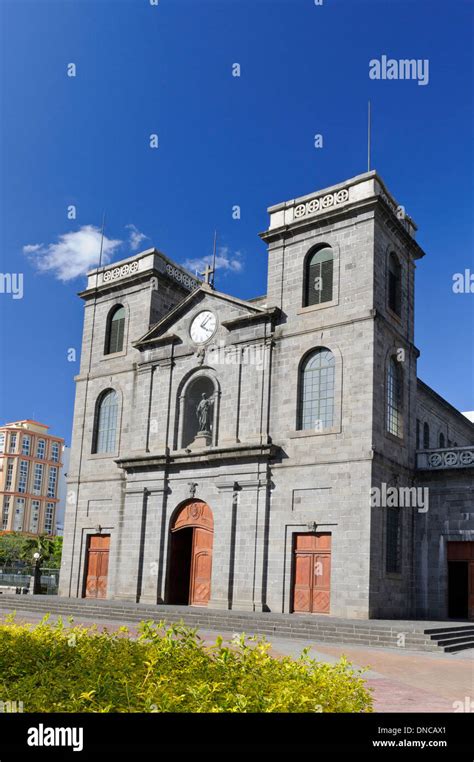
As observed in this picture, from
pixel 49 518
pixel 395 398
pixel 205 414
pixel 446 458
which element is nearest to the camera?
pixel 446 458

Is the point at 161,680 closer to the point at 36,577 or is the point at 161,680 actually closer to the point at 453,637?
the point at 453,637

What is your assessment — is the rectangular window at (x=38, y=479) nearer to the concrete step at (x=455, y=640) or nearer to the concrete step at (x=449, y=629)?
the concrete step at (x=449, y=629)

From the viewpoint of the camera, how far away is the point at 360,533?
23453 mm

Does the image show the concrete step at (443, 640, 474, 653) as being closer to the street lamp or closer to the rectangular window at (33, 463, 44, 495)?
the street lamp

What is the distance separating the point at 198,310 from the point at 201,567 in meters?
10.3

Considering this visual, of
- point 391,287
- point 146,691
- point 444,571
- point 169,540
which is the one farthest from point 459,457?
point 146,691

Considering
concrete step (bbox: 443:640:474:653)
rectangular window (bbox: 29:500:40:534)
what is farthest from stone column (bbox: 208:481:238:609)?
rectangular window (bbox: 29:500:40:534)

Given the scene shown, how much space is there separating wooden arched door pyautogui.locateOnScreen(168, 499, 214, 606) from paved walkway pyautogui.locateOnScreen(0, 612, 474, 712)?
673cm

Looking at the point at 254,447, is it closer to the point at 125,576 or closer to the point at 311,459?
the point at 311,459

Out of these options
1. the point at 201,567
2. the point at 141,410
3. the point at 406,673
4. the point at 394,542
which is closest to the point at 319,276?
the point at 141,410

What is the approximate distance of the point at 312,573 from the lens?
80.6ft

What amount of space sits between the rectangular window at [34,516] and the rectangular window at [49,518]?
85.9 inches

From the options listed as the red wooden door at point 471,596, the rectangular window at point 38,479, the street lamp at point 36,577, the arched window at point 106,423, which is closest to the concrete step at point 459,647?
the red wooden door at point 471,596

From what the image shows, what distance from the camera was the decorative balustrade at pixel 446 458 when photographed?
1009 inches
